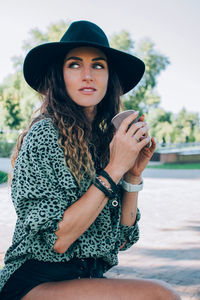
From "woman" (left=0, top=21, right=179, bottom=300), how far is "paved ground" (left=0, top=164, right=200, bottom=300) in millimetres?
899

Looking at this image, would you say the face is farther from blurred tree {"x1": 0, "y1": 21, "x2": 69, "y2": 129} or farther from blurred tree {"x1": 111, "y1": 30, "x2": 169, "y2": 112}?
blurred tree {"x1": 111, "y1": 30, "x2": 169, "y2": 112}

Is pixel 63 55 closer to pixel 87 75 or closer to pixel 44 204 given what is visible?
pixel 87 75

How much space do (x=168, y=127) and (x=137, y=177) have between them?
39.7 metres

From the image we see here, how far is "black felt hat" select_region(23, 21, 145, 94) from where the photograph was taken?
1.69 meters

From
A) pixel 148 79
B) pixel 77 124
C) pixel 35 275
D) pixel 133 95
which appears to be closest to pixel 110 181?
pixel 77 124

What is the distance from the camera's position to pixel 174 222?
7.18 m

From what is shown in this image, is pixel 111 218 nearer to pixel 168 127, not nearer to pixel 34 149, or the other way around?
pixel 34 149

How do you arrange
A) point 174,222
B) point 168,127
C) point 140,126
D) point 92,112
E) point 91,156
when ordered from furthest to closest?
point 168,127, point 174,222, point 92,112, point 91,156, point 140,126

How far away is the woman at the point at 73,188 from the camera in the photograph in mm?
1346

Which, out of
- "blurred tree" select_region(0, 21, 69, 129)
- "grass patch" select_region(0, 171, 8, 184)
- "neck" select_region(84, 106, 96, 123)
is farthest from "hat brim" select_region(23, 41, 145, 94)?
"blurred tree" select_region(0, 21, 69, 129)

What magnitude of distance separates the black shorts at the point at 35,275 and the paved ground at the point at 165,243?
3.05 feet

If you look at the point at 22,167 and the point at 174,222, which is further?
the point at 174,222

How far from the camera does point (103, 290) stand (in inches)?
53.2

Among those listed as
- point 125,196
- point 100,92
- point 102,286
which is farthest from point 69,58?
point 102,286
